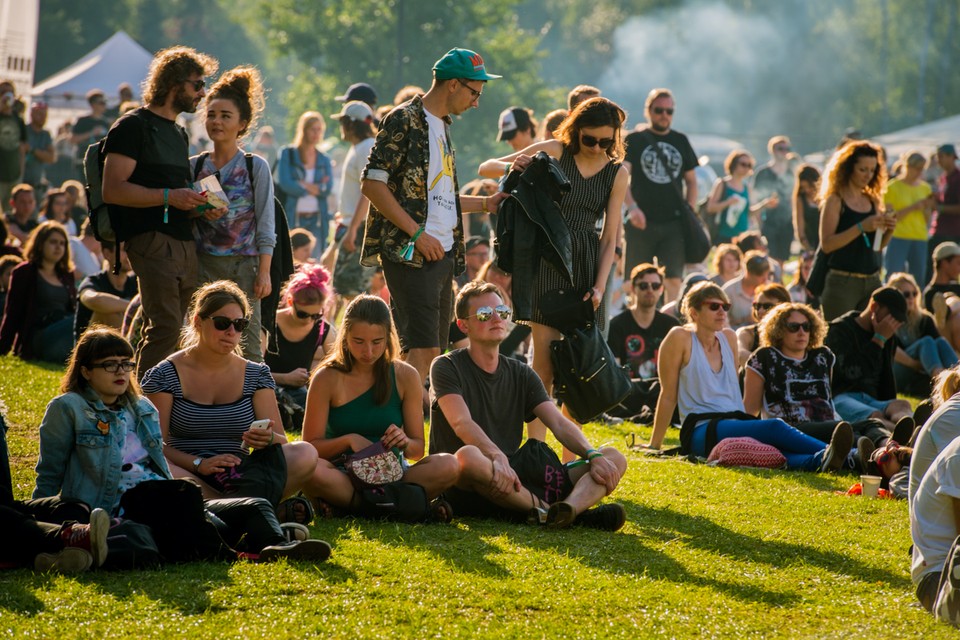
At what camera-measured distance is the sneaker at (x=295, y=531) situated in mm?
5652

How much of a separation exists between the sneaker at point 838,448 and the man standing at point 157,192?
13.2ft

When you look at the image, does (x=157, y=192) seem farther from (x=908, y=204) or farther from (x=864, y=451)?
(x=908, y=204)

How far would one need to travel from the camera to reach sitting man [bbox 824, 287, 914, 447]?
9961 mm

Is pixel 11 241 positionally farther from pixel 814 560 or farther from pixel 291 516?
pixel 814 560

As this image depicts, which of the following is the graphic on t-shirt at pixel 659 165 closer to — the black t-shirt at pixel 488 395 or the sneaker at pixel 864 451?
the sneaker at pixel 864 451

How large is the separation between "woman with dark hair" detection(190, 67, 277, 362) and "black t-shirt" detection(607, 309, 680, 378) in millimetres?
3959

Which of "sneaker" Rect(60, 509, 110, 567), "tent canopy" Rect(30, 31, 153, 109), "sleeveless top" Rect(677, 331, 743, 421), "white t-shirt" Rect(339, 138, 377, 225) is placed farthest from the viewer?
"tent canopy" Rect(30, 31, 153, 109)

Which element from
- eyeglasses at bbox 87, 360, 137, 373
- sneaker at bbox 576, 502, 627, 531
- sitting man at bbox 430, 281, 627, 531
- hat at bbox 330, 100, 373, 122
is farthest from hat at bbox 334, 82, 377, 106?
eyeglasses at bbox 87, 360, 137, 373

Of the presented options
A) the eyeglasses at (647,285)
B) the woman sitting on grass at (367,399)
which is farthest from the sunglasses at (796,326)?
the woman sitting on grass at (367,399)

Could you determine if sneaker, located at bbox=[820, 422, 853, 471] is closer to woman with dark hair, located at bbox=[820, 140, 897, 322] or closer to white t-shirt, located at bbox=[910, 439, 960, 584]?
woman with dark hair, located at bbox=[820, 140, 897, 322]

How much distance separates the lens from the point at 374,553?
5668 mm

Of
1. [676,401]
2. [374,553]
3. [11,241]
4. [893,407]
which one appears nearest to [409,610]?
[374,553]

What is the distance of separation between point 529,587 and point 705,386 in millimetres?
4127

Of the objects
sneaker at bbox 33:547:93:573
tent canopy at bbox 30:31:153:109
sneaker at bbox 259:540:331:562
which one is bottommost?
sneaker at bbox 33:547:93:573
